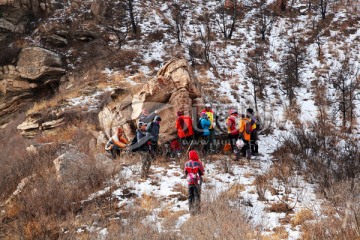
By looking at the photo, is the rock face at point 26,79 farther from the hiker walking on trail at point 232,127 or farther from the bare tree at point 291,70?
the bare tree at point 291,70

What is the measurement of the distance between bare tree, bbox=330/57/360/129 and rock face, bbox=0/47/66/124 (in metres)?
13.6

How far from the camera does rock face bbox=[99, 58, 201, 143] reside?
9391 millimetres

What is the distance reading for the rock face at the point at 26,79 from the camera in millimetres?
15539

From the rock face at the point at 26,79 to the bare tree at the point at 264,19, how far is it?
12.7 metres

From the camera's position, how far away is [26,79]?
15734mm

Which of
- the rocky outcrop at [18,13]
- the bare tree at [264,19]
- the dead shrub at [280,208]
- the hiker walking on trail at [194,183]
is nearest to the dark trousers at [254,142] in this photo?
the dead shrub at [280,208]

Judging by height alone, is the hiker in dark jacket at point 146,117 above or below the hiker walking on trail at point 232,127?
above

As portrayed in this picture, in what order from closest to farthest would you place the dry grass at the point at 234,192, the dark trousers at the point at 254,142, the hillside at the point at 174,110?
1. the hillside at the point at 174,110
2. the dry grass at the point at 234,192
3. the dark trousers at the point at 254,142

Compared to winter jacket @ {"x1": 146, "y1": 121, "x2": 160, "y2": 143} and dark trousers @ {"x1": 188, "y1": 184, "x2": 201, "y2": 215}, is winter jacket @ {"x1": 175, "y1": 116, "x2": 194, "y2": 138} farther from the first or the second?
dark trousers @ {"x1": 188, "y1": 184, "x2": 201, "y2": 215}

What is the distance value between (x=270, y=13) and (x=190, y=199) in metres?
20.5

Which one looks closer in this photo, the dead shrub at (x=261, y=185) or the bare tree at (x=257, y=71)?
the dead shrub at (x=261, y=185)

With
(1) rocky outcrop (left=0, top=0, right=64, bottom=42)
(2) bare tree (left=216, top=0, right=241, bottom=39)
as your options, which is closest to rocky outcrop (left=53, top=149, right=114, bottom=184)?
(1) rocky outcrop (left=0, top=0, right=64, bottom=42)

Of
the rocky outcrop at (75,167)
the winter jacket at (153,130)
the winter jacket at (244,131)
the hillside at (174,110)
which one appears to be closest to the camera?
the hillside at (174,110)

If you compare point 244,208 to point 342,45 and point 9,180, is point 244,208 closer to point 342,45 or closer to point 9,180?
point 9,180
